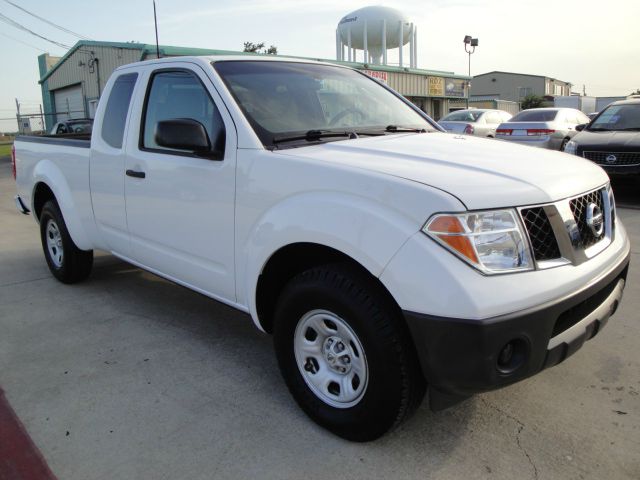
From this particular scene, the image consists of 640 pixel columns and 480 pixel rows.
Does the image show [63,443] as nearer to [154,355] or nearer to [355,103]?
[154,355]

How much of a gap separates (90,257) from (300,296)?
3206mm

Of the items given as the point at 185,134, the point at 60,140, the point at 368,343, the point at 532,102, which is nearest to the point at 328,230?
the point at 368,343

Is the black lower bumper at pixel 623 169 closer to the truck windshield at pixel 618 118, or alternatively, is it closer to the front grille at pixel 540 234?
the truck windshield at pixel 618 118

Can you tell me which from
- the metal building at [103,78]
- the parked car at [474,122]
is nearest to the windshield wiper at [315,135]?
the parked car at [474,122]

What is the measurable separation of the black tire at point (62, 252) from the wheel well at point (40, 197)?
0.12 meters

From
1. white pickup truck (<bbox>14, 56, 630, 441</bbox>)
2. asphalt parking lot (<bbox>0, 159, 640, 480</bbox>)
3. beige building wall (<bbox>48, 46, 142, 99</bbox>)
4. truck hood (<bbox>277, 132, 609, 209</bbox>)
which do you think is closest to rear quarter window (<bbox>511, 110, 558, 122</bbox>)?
asphalt parking lot (<bbox>0, 159, 640, 480</bbox>)

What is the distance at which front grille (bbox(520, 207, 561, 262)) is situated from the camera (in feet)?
7.29

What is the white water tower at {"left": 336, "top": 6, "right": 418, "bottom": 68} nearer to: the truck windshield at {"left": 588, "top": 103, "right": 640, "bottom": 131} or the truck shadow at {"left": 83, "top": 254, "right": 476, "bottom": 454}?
the truck windshield at {"left": 588, "top": 103, "right": 640, "bottom": 131}

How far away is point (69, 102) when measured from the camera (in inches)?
1131

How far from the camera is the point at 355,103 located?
3.60m

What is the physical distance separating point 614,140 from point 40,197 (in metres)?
8.20

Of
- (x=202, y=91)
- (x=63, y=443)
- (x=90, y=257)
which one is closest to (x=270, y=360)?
(x=63, y=443)

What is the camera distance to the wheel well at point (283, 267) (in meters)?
2.60

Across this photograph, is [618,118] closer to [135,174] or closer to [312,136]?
[312,136]
